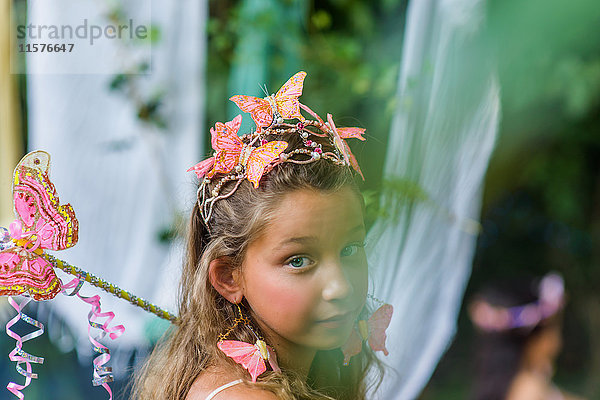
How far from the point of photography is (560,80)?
2.33 meters

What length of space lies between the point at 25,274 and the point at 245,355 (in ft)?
1.12

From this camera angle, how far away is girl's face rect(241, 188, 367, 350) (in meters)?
0.95

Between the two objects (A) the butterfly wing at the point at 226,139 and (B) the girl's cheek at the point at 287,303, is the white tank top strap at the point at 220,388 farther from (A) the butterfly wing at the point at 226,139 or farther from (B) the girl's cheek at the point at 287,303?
(A) the butterfly wing at the point at 226,139

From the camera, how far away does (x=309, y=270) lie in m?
0.95

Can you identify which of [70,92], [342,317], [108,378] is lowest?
[108,378]

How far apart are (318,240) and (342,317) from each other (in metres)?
0.12

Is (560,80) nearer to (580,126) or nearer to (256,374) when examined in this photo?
(580,126)

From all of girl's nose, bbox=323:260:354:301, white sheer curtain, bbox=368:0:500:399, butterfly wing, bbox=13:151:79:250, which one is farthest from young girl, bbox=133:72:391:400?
white sheer curtain, bbox=368:0:500:399

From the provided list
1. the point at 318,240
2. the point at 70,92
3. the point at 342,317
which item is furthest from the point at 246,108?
the point at 70,92

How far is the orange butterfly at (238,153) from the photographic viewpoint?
1015 mm

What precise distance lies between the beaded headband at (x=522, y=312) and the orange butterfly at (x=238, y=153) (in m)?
1.68

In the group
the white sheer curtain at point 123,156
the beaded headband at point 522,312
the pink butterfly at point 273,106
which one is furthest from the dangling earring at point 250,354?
the beaded headband at point 522,312

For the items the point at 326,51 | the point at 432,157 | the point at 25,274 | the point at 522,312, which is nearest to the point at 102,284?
the point at 25,274

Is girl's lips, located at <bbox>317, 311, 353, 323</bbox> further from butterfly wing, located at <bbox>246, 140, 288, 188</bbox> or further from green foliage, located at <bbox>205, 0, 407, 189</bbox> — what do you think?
green foliage, located at <bbox>205, 0, 407, 189</bbox>
